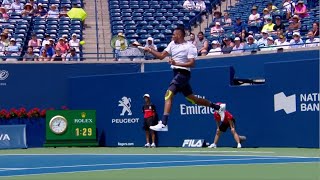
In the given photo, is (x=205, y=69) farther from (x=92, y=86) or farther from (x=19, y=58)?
(x=19, y=58)

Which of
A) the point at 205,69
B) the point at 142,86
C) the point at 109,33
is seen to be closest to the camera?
the point at 205,69

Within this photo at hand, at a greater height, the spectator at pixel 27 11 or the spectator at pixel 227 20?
the spectator at pixel 27 11

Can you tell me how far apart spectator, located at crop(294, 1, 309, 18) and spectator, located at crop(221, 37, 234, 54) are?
235 centimetres

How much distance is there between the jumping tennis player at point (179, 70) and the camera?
14.9 metres

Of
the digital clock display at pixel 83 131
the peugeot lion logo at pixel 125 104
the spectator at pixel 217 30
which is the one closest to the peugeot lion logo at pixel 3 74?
the digital clock display at pixel 83 131

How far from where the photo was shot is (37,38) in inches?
1102

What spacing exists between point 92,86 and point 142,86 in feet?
6.82

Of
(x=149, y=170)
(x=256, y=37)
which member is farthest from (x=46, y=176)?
(x=256, y=37)

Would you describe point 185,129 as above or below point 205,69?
below

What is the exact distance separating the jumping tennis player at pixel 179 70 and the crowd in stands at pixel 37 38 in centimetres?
1091

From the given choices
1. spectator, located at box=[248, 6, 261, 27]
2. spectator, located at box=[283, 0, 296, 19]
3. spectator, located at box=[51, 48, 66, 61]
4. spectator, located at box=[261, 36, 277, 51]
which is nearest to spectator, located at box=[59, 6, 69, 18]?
spectator, located at box=[51, 48, 66, 61]

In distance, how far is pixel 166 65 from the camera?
990 inches

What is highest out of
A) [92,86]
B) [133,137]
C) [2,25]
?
[2,25]

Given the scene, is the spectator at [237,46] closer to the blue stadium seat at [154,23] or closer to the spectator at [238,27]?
the spectator at [238,27]
